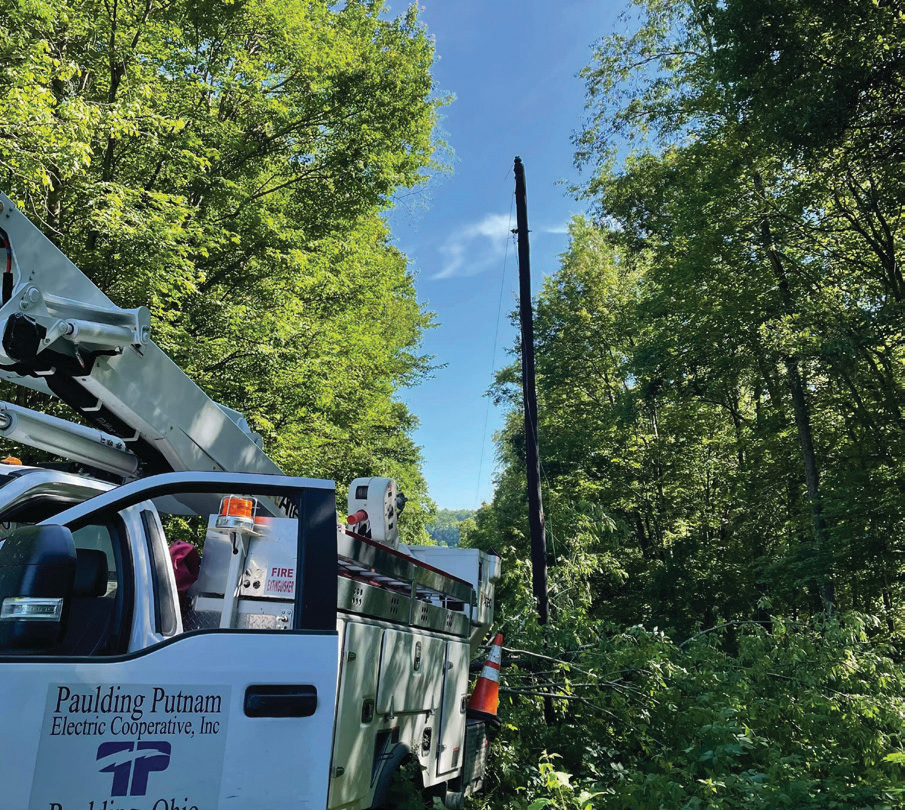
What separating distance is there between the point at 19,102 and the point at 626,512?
82.3 feet

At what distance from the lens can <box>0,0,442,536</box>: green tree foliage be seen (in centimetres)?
837

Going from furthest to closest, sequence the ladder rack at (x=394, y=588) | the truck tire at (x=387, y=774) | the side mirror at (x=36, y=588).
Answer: the truck tire at (x=387, y=774) → the ladder rack at (x=394, y=588) → the side mirror at (x=36, y=588)

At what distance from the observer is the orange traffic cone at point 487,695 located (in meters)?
5.87

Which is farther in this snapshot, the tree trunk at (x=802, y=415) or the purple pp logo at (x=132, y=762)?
the tree trunk at (x=802, y=415)

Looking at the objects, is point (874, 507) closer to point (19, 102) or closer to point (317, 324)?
point (317, 324)

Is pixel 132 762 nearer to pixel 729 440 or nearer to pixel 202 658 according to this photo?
pixel 202 658

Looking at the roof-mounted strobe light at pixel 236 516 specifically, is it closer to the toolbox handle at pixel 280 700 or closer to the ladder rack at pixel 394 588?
the ladder rack at pixel 394 588

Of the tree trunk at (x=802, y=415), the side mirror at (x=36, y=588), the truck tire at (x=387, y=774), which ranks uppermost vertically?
the tree trunk at (x=802, y=415)

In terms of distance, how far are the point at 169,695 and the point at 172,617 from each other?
0.61 metres

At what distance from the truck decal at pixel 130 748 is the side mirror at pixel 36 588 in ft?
0.79

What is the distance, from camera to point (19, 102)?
7.07 metres

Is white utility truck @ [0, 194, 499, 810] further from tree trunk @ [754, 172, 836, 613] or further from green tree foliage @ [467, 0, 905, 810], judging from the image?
tree trunk @ [754, 172, 836, 613]

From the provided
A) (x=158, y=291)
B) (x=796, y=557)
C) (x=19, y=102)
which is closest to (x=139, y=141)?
(x=158, y=291)

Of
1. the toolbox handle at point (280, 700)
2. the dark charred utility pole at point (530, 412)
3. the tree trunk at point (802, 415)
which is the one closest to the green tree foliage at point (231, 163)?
the dark charred utility pole at point (530, 412)
